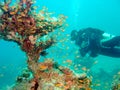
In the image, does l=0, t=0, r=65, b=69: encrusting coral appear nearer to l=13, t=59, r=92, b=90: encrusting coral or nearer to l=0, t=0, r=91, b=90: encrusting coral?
l=0, t=0, r=91, b=90: encrusting coral

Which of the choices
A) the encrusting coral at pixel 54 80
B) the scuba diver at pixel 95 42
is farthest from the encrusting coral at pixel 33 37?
the scuba diver at pixel 95 42

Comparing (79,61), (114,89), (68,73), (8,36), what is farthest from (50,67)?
(79,61)

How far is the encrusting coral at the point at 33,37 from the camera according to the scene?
5.74 meters

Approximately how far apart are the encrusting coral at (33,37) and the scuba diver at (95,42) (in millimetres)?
4392

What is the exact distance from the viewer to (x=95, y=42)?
35.2 feet

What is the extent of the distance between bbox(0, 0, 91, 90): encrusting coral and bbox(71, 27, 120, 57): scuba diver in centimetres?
439

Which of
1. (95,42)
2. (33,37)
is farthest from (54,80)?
(95,42)

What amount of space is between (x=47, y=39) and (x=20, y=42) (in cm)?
78

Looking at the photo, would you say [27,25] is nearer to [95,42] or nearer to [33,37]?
[33,37]

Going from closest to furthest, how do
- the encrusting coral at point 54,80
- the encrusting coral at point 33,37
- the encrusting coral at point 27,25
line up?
the encrusting coral at point 54,80, the encrusting coral at point 33,37, the encrusting coral at point 27,25

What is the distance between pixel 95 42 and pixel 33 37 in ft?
17.3

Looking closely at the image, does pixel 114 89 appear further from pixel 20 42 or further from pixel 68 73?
pixel 20 42

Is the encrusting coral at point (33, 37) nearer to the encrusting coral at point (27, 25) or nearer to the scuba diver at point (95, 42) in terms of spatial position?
the encrusting coral at point (27, 25)

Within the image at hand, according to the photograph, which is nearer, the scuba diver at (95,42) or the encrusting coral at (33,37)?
the encrusting coral at (33,37)
